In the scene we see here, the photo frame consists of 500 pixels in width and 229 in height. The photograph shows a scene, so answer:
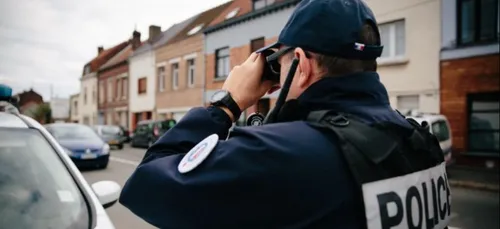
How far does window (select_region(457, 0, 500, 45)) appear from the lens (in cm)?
1082

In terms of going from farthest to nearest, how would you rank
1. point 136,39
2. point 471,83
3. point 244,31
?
1. point 136,39
2. point 244,31
3. point 471,83

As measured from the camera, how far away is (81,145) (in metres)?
10.4

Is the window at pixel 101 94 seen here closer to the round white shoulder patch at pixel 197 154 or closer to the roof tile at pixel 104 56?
the roof tile at pixel 104 56

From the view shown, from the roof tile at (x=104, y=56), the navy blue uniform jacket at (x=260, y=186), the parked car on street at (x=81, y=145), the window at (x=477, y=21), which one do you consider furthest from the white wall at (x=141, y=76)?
the navy blue uniform jacket at (x=260, y=186)

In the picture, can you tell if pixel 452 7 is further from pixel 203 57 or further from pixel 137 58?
pixel 137 58

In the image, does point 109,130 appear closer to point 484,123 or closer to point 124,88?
point 124,88

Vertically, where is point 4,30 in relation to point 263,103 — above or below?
above

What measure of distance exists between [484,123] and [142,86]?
21.2 meters

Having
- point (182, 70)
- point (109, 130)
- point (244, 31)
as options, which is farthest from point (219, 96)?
point (182, 70)

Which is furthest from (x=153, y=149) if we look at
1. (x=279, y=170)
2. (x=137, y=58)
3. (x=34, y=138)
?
(x=137, y=58)

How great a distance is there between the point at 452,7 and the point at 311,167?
1198cm

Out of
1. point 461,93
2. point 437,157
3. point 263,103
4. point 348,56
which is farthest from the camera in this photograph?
point 461,93

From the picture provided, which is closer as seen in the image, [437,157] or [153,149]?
[153,149]

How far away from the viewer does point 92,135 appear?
11.3 metres
